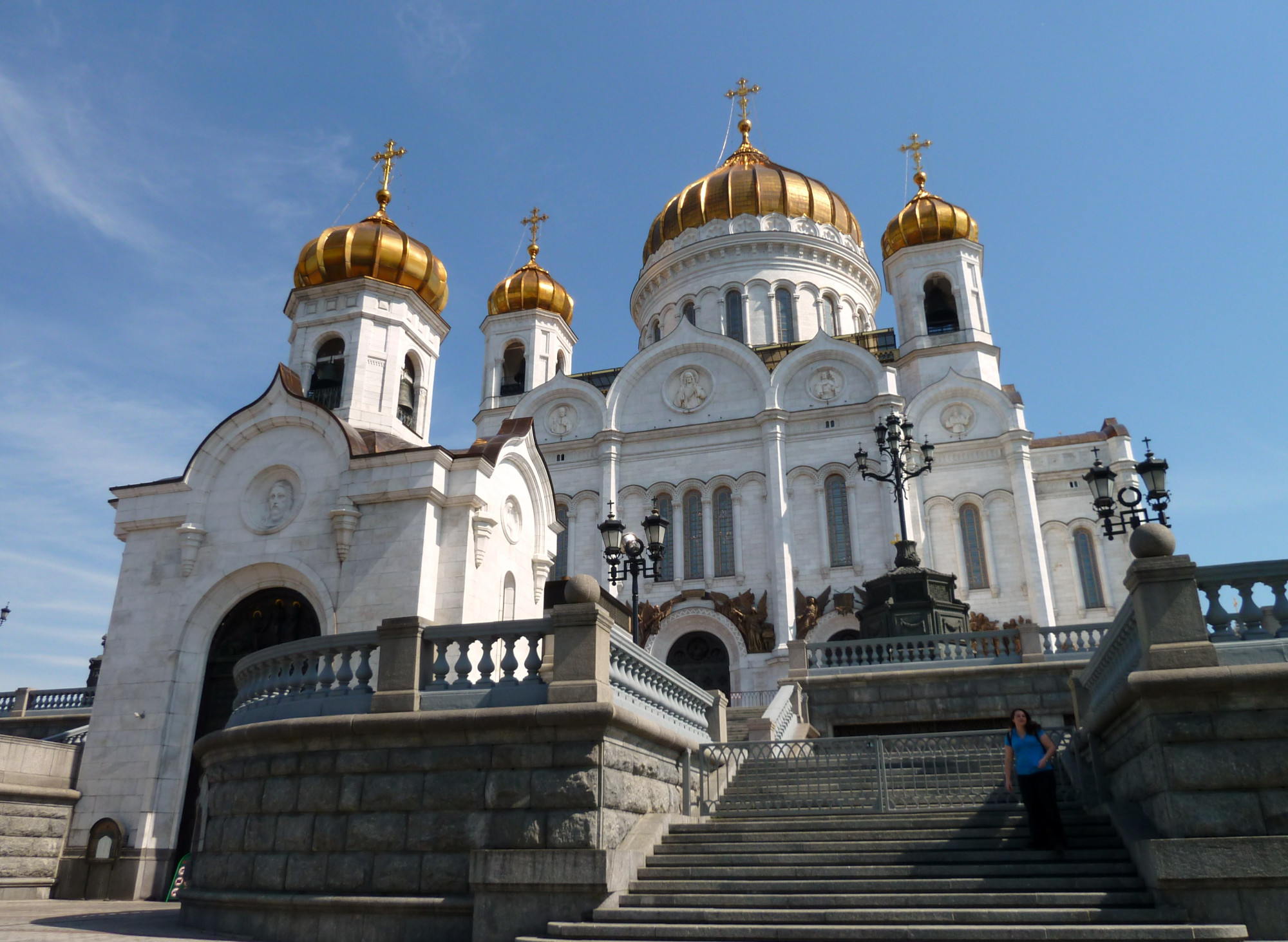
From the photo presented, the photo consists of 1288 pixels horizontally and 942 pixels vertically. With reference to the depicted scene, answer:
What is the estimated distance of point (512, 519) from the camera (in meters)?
16.6

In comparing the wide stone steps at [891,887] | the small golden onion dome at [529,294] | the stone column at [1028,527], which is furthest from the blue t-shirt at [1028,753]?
the small golden onion dome at [529,294]

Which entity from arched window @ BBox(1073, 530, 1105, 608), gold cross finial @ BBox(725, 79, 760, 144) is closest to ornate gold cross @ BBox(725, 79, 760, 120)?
gold cross finial @ BBox(725, 79, 760, 144)

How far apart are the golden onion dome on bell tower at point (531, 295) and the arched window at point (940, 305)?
14.2 meters

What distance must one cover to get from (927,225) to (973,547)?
464 inches

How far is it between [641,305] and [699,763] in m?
31.2

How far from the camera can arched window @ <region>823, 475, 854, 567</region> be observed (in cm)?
2777

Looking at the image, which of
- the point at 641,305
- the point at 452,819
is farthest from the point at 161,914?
the point at 641,305

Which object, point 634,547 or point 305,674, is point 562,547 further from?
point 305,674

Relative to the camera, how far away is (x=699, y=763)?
11102 millimetres

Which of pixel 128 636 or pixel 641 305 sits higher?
pixel 641 305

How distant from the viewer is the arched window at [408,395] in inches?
728

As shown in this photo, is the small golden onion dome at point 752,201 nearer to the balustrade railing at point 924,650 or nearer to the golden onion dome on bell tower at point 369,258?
the golden onion dome on bell tower at point 369,258

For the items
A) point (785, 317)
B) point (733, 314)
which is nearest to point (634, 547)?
point (785, 317)

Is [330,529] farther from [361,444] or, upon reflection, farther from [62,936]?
[62,936]
